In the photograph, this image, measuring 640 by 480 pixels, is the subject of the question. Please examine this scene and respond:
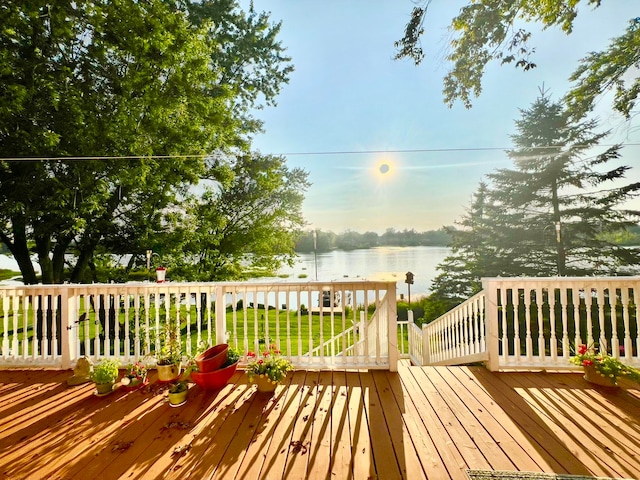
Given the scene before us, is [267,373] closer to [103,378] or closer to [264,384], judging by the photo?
[264,384]

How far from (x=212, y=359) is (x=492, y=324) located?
295 centimetres

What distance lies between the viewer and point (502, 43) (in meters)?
3.82

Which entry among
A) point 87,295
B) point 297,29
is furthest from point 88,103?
point 297,29

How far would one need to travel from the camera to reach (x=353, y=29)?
463 cm

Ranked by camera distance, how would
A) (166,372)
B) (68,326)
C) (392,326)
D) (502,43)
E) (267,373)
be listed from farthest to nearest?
(502,43), (68,326), (392,326), (166,372), (267,373)

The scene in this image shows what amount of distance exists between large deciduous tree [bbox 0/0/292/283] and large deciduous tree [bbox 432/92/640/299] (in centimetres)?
994

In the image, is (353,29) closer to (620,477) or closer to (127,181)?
(127,181)

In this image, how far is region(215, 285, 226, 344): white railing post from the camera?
2.96 metres

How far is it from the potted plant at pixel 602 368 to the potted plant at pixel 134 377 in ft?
14.2

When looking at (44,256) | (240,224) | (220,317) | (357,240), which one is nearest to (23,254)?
(44,256)

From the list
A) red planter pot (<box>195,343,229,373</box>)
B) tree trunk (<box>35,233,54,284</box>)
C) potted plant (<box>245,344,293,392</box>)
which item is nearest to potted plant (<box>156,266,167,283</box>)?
red planter pot (<box>195,343,229,373</box>)

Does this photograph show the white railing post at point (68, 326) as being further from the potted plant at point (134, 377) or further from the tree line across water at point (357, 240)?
the tree line across water at point (357, 240)

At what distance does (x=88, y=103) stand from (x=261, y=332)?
25.9 feet

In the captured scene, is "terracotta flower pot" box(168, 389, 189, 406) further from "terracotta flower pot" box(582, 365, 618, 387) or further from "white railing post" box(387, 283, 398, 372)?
"terracotta flower pot" box(582, 365, 618, 387)
